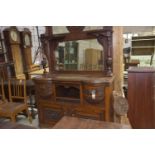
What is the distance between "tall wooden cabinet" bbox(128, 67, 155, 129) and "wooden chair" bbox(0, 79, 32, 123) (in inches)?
67.7

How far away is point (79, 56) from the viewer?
2.51 metres

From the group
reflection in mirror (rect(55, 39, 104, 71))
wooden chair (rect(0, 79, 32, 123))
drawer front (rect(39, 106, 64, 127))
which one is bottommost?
drawer front (rect(39, 106, 64, 127))

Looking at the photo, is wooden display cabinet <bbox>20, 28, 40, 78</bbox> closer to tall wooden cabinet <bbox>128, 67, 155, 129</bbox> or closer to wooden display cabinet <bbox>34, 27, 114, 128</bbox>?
wooden display cabinet <bbox>34, 27, 114, 128</bbox>

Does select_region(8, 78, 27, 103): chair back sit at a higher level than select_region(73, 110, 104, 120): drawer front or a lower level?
higher

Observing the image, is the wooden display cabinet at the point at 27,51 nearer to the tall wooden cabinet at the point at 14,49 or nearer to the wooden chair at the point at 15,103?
the tall wooden cabinet at the point at 14,49

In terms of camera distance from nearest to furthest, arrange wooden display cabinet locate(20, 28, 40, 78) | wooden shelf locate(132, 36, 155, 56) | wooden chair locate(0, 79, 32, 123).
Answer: wooden chair locate(0, 79, 32, 123)
wooden display cabinet locate(20, 28, 40, 78)
wooden shelf locate(132, 36, 155, 56)

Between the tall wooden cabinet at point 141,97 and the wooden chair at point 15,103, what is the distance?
172 centimetres

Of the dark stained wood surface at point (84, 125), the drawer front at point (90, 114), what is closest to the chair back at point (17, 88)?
the drawer front at point (90, 114)

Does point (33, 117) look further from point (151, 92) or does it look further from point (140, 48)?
point (140, 48)

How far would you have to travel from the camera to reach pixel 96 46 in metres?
2.35

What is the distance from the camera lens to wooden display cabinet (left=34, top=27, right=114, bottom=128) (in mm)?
2098

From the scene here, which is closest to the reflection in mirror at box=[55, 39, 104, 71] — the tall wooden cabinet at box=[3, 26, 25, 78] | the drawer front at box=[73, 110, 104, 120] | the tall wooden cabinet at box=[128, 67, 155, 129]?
the tall wooden cabinet at box=[128, 67, 155, 129]
